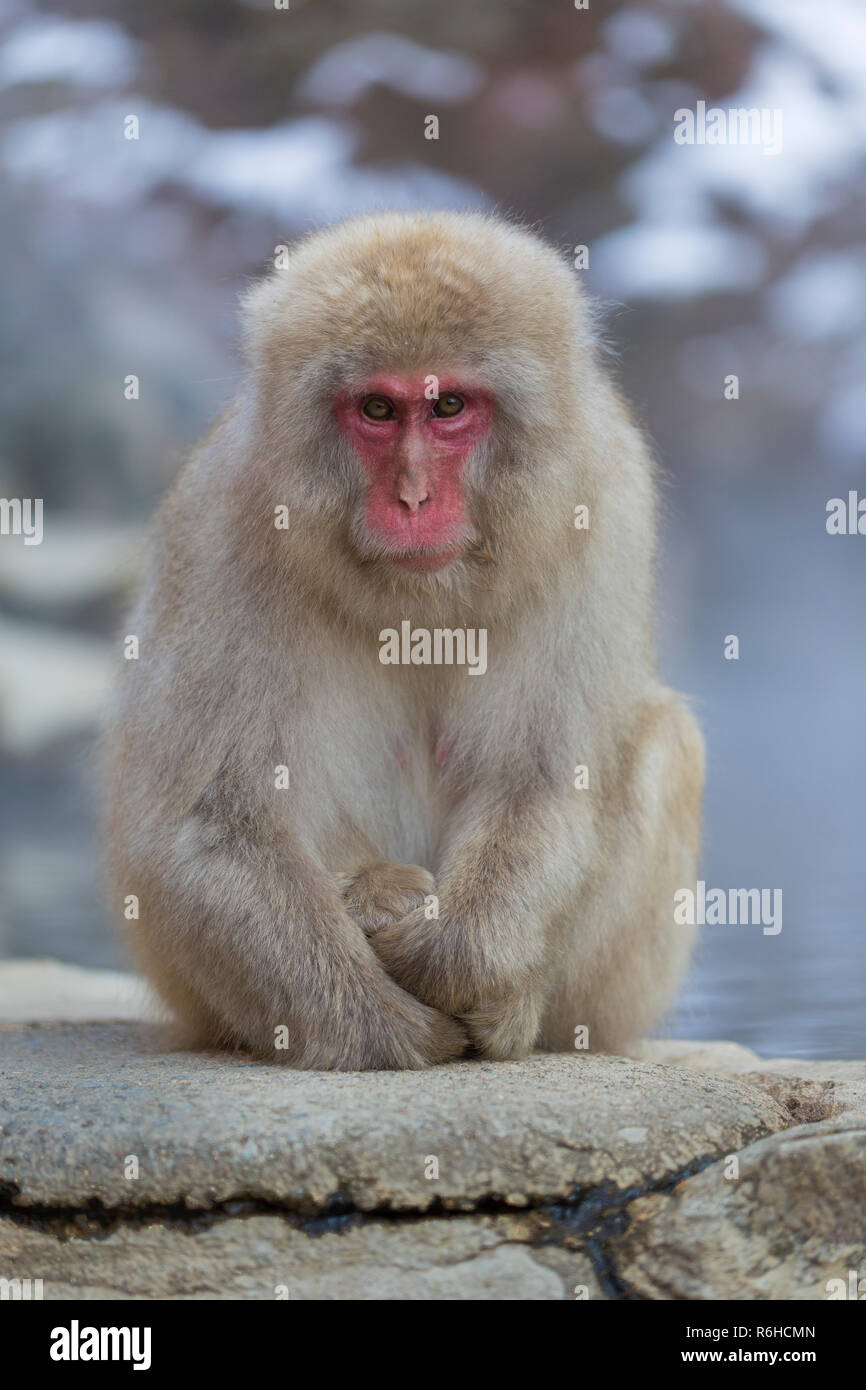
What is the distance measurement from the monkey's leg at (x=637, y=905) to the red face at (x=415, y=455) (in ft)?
3.03

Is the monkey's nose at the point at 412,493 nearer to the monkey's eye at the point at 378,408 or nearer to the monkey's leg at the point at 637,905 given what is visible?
the monkey's eye at the point at 378,408

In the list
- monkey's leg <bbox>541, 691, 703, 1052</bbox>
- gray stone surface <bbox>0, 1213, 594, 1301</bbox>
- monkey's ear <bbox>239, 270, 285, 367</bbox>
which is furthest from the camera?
monkey's leg <bbox>541, 691, 703, 1052</bbox>

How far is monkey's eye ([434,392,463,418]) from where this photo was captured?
12.6ft

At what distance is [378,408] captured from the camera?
152 inches

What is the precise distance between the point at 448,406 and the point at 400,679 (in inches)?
30.6

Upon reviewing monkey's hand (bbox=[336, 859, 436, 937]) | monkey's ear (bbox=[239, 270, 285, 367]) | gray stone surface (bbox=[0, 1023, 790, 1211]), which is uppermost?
monkey's ear (bbox=[239, 270, 285, 367])

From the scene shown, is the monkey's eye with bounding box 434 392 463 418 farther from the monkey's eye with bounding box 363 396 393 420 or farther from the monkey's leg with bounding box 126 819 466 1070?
the monkey's leg with bounding box 126 819 466 1070

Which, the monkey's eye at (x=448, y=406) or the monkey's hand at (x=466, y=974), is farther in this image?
the monkey's hand at (x=466, y=974)

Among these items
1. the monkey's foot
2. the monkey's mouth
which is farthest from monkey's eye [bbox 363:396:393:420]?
the monkey's foot

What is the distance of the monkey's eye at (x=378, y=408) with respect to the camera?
3.86 m

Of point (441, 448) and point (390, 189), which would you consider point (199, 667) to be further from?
point (390, 189)

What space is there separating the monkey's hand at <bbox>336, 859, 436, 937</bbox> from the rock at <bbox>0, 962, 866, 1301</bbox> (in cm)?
61

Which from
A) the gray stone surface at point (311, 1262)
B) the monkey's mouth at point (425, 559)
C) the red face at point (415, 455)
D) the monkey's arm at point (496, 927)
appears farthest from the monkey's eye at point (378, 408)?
the gray stone surface at point (311, 1262)

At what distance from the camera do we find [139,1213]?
3381 millimetres
